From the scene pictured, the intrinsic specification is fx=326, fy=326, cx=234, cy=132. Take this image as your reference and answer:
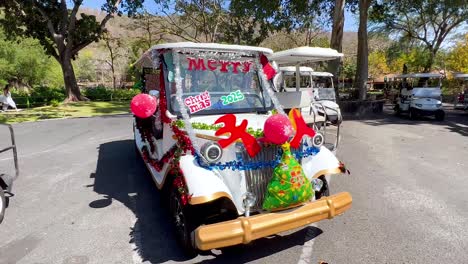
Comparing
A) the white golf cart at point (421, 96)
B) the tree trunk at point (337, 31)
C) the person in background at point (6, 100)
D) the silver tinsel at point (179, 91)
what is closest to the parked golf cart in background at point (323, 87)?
the tree trunk at point (337, 31)

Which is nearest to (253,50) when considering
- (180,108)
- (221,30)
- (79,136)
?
(180,108)

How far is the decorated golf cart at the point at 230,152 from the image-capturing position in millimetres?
3197

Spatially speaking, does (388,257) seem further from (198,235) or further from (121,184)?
(121,184)

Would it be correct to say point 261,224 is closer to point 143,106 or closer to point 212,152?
point 212,152

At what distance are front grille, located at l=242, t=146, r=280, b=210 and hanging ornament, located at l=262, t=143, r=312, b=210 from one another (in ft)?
0.67

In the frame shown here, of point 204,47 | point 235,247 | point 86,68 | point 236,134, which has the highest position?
point 86,68

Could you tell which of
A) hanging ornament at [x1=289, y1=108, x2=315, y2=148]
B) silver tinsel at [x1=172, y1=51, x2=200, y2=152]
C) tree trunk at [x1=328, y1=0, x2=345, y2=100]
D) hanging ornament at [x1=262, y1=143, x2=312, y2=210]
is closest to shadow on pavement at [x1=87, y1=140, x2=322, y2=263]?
hanging ornament at [x1=262, y1=143, x2=312, y2=210]

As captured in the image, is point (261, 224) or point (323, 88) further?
point (323, 88)

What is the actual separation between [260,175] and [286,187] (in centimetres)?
39

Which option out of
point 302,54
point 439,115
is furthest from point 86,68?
point 302,54

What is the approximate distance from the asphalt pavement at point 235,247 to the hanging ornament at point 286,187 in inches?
26.7

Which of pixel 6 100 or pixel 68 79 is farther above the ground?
pixel 68 79

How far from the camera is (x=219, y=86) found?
4.62 metres

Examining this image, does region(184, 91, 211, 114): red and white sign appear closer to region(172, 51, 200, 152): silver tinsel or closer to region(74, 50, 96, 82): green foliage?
region(172, 51, 200, 152): silver tinsel
